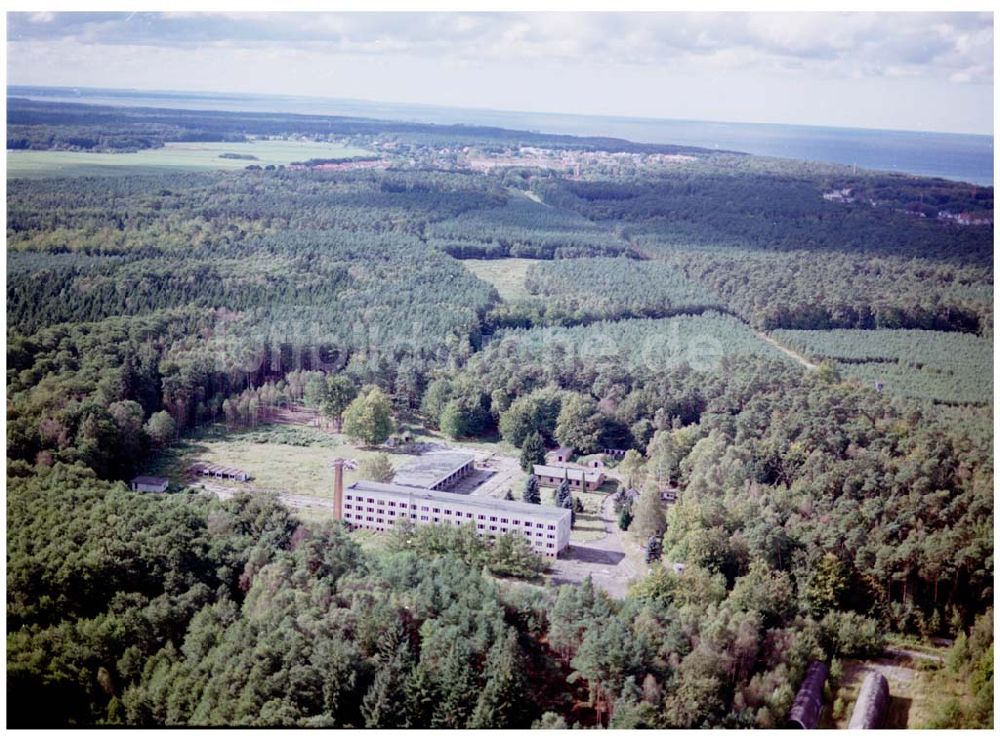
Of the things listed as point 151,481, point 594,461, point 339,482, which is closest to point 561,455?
point 594,461

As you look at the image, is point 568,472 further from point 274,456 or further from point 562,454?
point 274,456

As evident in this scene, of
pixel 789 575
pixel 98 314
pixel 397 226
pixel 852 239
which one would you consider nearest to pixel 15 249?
pixel 98 314

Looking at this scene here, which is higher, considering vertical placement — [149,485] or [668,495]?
[668,495]

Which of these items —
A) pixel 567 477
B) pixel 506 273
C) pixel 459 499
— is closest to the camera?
pixel 459 499

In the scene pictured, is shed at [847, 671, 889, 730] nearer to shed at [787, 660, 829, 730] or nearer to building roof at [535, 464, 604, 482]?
shed at [787, 660, 829, 730]

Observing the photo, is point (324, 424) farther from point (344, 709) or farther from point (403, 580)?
point (344, 709)

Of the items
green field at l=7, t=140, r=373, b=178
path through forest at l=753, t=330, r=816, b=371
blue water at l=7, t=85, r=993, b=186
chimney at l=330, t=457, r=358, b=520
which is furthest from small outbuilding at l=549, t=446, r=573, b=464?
green field at l=7, t=140, r=373, b=178
